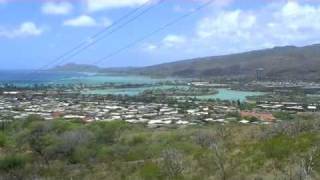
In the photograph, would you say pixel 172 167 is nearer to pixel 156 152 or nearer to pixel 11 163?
pixel 156 152

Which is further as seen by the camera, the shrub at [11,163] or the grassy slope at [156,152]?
the shrub at [11,163]

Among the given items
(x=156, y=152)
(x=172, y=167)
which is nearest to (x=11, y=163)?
(x=156, y=152)

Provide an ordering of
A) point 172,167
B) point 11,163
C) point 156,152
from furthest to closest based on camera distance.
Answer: point 11,163
point 156,152
point 172,167

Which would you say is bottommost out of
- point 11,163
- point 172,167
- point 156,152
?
point 11,163

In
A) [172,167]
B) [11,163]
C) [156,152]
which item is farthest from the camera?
[11,163]

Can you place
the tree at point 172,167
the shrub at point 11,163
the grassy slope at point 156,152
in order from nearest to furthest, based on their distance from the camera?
the grassy slope at point 156,152, the tree at point 172,167, the shrub at point 11,163

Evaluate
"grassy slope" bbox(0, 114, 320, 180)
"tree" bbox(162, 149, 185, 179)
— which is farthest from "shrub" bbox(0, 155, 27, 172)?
"tree" bbox(162, 149, 185, 179)

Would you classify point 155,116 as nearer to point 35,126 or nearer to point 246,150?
point 35,126

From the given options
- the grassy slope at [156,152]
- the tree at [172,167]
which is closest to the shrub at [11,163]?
the grassy slope at [156,152]

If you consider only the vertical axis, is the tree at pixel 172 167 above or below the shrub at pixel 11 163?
above

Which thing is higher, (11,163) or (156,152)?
(156,152)

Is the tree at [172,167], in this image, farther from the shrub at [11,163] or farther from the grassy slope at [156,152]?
the shrub at [11,163]

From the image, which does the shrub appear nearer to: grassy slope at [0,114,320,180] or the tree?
grassy slope at [0,114,320,180]
